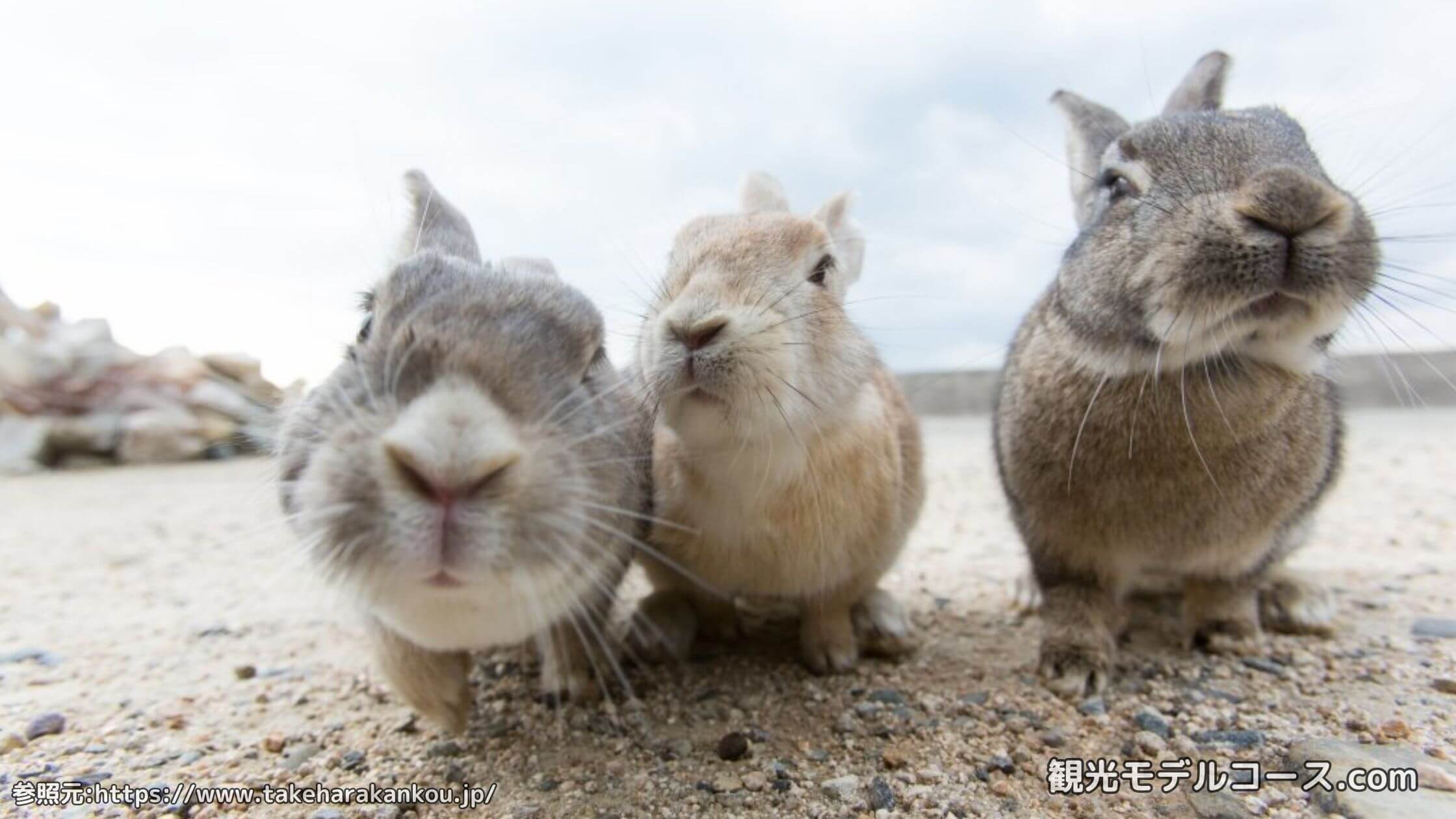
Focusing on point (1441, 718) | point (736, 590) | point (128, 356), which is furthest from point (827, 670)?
point (128, 356)

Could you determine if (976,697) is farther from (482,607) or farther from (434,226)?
(434,226)

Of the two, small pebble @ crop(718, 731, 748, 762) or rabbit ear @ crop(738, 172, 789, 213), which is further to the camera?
rabbit ear @ crop(738, 172, 789, 213)

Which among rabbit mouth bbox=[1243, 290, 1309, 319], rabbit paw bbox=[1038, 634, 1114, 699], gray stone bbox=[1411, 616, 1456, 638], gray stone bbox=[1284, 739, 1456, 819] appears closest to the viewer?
gray stone bbox=[1284, 739, 1456, 819]

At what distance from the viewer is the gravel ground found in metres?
2.71

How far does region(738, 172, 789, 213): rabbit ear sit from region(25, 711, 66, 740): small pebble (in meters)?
3.42

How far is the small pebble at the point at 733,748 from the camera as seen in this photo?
9.56 ft

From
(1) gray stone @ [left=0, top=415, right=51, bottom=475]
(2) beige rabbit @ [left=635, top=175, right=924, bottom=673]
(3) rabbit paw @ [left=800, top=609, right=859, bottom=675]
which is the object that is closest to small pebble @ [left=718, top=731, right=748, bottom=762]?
(2) beige rabbit @ [left=635, top=175, right=924, bottom=673]

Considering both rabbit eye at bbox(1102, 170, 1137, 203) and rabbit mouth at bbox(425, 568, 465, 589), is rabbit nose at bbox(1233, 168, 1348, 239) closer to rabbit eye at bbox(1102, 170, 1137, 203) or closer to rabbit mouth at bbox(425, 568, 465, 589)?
rabbit eye at bbox(1102, 170, 1137, 203)

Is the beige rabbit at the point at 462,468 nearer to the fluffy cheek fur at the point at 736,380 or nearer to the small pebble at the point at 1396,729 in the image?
the fluffy cheek fur at the point at 736,380

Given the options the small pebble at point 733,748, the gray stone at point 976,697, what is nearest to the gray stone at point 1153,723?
the gray stone at point 976,697

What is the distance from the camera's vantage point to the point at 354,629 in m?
4.49

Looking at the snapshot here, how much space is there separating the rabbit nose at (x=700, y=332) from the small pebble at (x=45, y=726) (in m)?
2.66

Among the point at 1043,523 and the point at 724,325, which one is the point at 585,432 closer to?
Answer: the point at 724,325

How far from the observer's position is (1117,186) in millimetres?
3545
